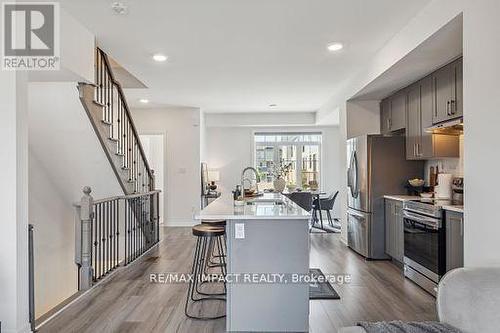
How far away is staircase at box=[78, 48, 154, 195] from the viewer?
158 inches

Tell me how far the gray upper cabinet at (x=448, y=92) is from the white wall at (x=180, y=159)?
5211 millimetres

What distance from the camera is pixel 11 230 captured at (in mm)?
2566

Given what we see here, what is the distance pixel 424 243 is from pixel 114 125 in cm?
417

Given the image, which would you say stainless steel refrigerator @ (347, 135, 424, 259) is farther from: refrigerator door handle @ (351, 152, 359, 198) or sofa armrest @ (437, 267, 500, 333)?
sofa armrest @ (437, 267, 500, 333)

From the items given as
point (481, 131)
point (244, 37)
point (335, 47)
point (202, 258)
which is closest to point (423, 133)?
point (335, 47)

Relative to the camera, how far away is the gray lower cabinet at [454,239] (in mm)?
3105

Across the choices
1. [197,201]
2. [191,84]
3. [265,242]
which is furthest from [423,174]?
[197,201]

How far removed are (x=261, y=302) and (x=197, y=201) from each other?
5.47 metres

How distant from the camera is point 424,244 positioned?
12.2 feet

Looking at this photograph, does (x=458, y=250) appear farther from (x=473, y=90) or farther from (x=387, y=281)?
(x=473, y=90)

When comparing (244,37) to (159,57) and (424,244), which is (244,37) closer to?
(159,57)

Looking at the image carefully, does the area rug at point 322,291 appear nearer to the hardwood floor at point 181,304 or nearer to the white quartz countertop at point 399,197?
the hardwood floor at point 181,304

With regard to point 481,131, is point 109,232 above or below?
below

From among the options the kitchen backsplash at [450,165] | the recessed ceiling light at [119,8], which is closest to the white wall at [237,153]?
the kitchen backsplash at [450,165]
